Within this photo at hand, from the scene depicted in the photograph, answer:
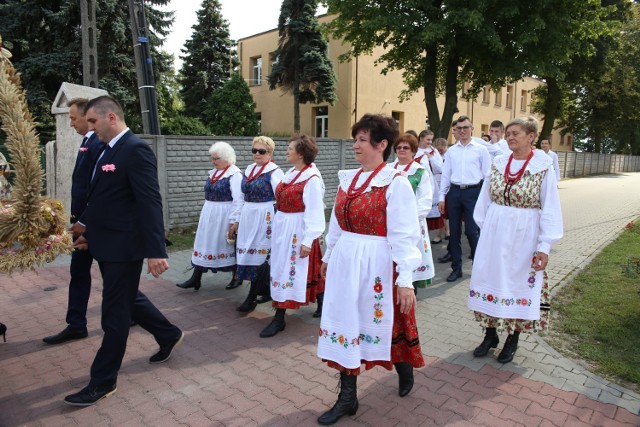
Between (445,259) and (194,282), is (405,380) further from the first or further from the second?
(445,259)

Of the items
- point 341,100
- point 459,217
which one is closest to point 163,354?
point 459,217

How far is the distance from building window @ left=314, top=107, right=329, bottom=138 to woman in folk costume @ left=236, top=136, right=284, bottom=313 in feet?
75.9

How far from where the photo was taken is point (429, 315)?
17.9 ft

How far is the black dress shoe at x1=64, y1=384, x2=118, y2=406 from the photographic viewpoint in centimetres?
340

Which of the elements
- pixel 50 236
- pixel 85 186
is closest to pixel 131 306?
pixel 50 236

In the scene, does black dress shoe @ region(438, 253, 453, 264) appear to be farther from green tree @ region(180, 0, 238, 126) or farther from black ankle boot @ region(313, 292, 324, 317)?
green tree @ region(180, 0, 238, 126)

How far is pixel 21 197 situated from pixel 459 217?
569cm

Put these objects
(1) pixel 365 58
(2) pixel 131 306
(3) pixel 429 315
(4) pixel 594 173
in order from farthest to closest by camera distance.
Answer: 1. (4) pixel 594 173
2. (1) pixel 365 58
3. (3) pixel 429 315
4. (2) pixel 131 306

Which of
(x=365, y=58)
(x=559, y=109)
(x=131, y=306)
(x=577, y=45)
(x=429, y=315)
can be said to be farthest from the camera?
(x=559, y=109)

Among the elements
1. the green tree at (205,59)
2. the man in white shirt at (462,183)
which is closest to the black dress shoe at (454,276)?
the man in white shirt at (462,183)

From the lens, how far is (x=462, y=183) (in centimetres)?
696

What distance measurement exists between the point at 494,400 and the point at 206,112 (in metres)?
25.4

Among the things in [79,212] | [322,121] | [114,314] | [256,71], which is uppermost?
[256,71]

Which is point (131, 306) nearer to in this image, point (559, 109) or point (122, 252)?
point (122, 252)
